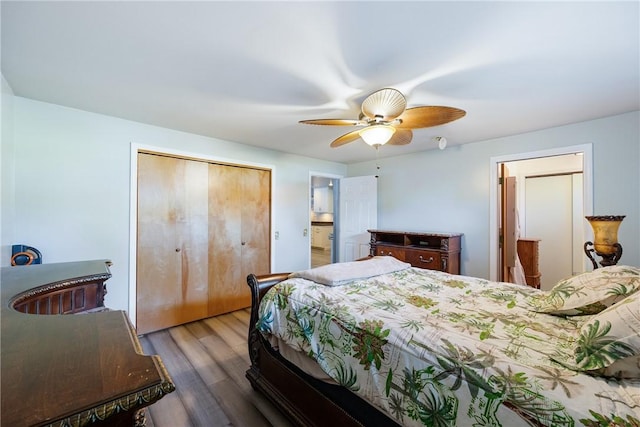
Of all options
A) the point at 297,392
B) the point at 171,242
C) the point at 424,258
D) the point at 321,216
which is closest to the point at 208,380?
the point at 297,392

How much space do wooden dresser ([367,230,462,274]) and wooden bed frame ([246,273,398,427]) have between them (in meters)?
2.11

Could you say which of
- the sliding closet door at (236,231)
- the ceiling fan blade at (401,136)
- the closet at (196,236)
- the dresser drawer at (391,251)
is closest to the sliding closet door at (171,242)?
the closet at (196,236)

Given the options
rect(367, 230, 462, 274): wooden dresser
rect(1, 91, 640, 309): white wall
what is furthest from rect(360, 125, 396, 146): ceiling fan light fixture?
rect(367, 230, 462, 274): wooden dresser

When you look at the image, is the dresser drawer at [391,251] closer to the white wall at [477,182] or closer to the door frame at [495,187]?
the white wall at [477,182]

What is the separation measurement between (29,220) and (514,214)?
5600 mm

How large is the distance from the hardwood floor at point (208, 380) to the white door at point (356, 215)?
7.44 feet

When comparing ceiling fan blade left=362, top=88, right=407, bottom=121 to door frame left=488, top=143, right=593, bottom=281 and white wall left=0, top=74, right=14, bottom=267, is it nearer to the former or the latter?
door frame left=488, top=143, right=593, bottom=281

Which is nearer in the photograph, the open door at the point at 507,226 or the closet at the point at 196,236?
the closet at the point at 196,236

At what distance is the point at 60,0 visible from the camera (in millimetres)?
1200

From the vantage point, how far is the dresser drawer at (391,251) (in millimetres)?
3691

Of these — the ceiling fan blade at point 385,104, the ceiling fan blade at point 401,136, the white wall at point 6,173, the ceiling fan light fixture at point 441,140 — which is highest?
the ceiling fan light fixture at point 441,140

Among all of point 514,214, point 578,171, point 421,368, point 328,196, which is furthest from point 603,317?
point 328,196

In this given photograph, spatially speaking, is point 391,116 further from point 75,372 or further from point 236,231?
point 236,231

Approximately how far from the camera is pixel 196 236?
3264 mm
